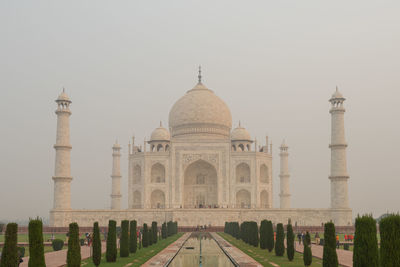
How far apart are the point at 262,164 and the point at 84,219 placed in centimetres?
1620

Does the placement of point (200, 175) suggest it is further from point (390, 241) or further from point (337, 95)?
point (390, 241)

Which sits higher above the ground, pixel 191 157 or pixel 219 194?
pixel 191 157

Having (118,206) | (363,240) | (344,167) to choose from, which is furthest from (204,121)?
(363,240)

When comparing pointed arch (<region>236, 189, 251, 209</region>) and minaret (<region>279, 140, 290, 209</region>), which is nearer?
pointed arch (<region>236, 189, 251, 209</region>)

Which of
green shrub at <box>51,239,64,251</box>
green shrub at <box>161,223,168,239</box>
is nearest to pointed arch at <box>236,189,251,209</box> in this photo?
green shrub at <box>161,223,168,239</box>

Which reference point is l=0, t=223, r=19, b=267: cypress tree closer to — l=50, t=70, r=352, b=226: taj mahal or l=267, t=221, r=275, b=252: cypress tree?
l=267, t=221, r=275, b=252: cypress tree

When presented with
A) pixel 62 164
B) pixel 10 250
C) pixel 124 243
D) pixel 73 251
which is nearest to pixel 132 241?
pixel 124 243

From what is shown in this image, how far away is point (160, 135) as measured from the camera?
48.0m

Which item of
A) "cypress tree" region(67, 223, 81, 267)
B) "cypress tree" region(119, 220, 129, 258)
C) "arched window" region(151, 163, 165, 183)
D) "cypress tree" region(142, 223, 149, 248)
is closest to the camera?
"cypress tree" region(67, 223, 81, 267)

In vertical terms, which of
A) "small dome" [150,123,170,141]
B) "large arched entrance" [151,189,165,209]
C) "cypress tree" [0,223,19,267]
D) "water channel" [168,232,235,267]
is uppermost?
"small dome" [150,123,170,141]

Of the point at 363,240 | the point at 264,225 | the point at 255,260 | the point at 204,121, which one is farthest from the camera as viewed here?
the point at 204,121

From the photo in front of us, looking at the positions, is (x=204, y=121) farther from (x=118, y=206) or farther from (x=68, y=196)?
(x=68, y=196)

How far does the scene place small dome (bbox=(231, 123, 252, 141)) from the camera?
48.2 m

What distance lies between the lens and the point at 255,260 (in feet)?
55.6
